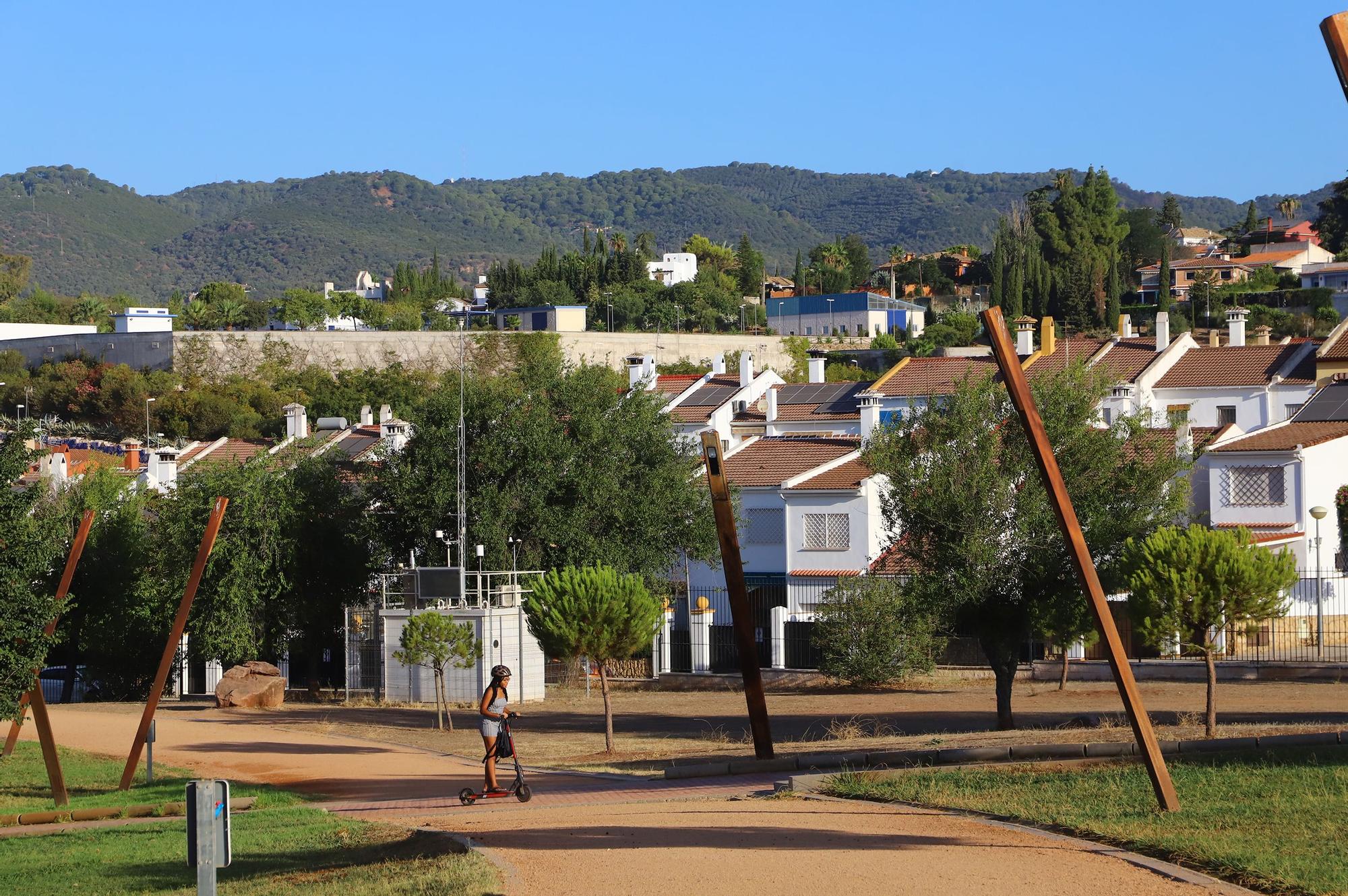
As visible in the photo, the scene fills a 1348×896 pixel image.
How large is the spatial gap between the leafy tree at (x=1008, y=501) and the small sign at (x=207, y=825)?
19.6 m

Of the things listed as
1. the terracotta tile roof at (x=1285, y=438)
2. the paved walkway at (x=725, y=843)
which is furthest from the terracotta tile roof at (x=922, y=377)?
the paved walkway at (x=725, y=843)

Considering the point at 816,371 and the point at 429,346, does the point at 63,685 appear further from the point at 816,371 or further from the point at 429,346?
the point at 429,346

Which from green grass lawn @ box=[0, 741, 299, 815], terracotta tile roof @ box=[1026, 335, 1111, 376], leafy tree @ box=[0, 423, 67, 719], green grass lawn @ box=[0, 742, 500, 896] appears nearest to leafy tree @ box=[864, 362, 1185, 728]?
green grass lawn @ box=[0, 741, 299, 815]

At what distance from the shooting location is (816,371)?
242ft

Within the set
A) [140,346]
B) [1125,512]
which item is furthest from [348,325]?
[1125,512]

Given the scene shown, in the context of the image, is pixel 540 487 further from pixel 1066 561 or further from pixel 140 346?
pixel 140 346

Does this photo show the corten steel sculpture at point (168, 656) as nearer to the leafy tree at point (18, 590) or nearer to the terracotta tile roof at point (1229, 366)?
the leafy tree at point (18, 590)

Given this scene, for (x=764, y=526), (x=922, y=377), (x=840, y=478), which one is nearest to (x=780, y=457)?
(x=764, y=526)

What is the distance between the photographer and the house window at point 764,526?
4722 cm

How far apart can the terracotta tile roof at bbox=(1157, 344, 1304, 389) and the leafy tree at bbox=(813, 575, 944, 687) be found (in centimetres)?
2927

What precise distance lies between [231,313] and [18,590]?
11803cm

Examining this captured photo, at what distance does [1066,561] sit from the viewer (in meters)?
28.0

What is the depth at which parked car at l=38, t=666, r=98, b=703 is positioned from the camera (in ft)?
151

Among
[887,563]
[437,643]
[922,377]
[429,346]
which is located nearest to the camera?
[437,643]
